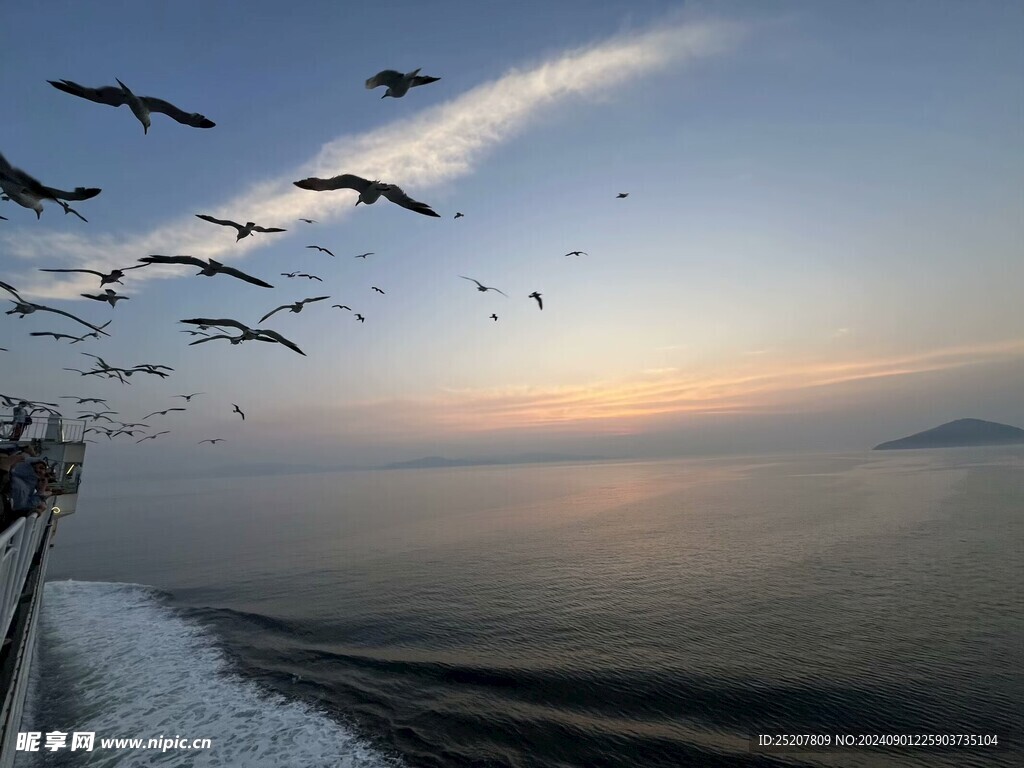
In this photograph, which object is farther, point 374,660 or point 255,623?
point 255,623

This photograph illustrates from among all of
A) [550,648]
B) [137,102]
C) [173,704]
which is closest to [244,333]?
[137,102]

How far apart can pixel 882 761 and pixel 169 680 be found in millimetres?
26091

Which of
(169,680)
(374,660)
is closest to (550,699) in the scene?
(374,660)

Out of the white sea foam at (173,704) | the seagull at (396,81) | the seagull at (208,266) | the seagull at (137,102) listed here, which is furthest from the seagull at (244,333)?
the white sea foam at (173,704)

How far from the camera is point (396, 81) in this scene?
8867mm

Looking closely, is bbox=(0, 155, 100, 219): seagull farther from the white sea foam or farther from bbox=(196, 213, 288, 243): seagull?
the white sea foam

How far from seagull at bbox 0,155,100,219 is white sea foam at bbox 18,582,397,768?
1556cm

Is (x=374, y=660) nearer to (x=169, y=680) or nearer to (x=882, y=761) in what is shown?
(x=169, y=680)

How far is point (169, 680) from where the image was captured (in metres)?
19.4

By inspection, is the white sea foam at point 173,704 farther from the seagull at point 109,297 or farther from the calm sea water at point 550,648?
the seagull at point 109,297

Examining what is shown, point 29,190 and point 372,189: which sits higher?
point 372,189

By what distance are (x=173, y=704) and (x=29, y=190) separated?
65.2 ft

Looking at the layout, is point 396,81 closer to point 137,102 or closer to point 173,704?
point 137,102

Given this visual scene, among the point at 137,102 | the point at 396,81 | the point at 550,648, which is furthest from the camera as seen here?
the point at 550,648
